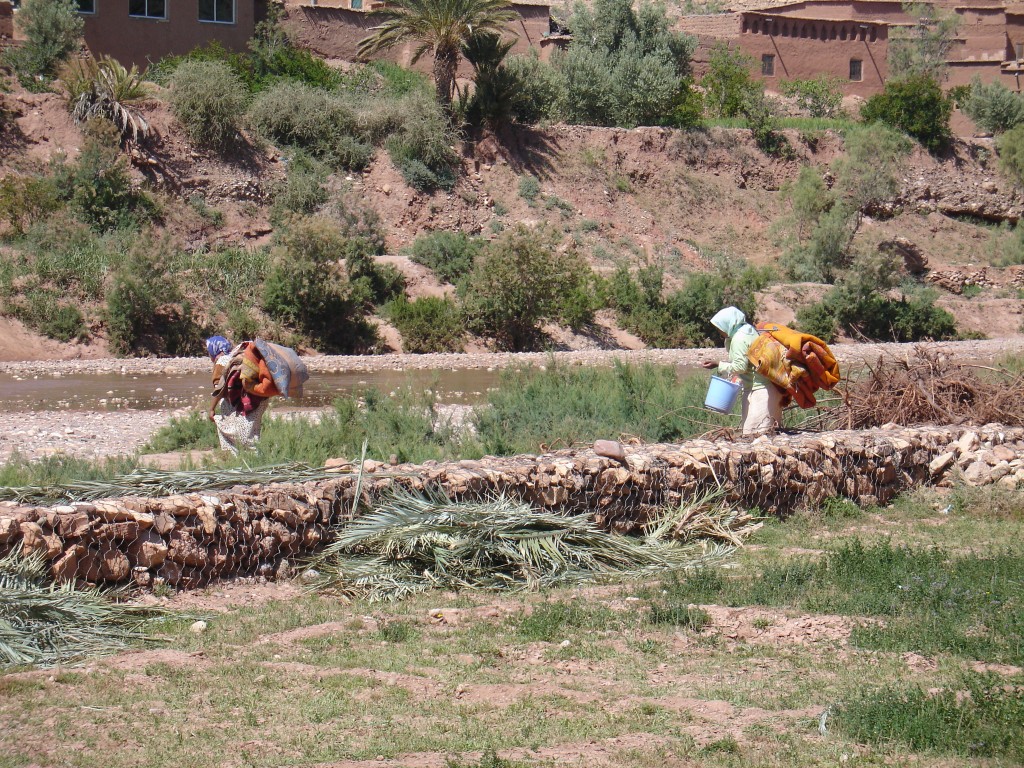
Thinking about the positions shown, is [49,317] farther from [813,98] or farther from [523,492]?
[813,98]

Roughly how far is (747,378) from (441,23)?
29.4 meters

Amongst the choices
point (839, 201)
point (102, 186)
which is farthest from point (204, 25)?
point (839, 201)

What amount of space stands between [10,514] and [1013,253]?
4434 cm

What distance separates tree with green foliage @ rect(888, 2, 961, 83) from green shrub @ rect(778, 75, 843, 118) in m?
3.32

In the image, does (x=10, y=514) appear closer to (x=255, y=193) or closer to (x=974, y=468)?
(x=974, y=468)

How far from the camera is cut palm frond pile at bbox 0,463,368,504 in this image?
7355 millimetres

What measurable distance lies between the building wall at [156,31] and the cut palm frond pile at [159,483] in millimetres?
35091

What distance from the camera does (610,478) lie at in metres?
8.84

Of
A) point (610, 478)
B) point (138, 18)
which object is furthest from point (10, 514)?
point (138, 18)

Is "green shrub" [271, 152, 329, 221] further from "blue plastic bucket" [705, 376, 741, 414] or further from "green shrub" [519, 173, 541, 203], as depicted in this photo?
"blue plastic bucket" [705, 376, 741, 414]

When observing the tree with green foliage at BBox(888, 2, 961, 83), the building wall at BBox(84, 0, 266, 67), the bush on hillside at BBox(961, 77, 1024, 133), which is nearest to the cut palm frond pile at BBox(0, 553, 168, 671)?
the building wall at BBox(84, 0, 266, 67)

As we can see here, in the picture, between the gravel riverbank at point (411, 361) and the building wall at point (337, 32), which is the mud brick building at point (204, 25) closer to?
the building wall at point (337, 32)

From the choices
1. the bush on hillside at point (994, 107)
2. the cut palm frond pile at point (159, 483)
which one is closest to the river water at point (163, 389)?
the cut palm frond pile at point (159, 483)

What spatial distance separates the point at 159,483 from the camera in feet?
25.5
